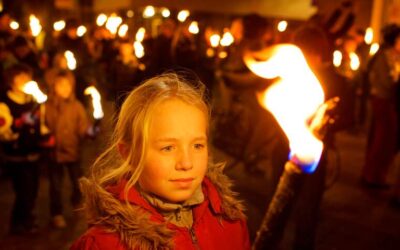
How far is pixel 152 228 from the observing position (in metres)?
1.97

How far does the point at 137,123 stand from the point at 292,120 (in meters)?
1.09

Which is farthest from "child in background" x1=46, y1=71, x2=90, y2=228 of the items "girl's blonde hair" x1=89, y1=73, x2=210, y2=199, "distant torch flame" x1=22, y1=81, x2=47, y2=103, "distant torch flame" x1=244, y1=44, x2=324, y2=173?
"girl's blonde hair" x1=89, y1=73, x2=210, y2=199

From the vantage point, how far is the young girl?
1.97 m

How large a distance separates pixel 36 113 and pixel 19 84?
0.37 metres

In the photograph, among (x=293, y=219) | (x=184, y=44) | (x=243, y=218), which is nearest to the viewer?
(x=243, y=218)

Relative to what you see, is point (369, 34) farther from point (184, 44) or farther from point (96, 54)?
point (96, 54)

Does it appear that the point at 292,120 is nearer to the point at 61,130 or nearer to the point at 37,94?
the point at 37,94

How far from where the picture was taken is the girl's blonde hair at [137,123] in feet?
6.68

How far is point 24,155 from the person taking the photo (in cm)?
545

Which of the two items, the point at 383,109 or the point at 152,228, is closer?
the point at 152,228

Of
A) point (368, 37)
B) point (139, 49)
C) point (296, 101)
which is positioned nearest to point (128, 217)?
point (296, 101)

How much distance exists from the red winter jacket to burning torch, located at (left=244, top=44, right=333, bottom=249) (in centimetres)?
29

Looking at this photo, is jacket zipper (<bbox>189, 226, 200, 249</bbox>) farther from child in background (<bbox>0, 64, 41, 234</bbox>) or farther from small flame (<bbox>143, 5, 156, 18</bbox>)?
small flame (<bbox>143, 5, 156, 18</bbox>)

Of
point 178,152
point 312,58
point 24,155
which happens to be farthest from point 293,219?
point 178,152
